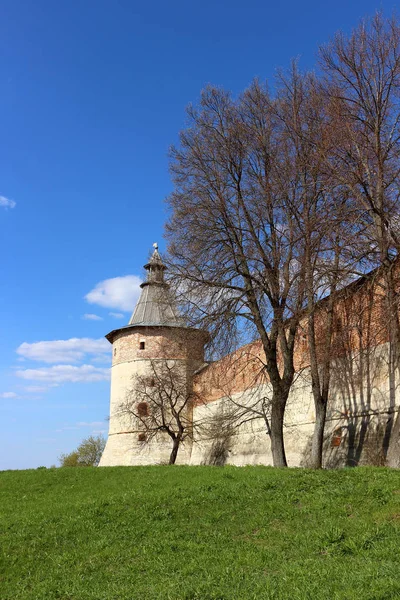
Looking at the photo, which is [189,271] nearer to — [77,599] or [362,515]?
[362,515]

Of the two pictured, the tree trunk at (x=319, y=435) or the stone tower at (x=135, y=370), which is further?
the stone tower at (x=135, y=370)

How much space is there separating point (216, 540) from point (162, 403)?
18489mm

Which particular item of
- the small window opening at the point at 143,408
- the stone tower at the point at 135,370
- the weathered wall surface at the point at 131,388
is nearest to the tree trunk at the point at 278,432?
the stone tower at the point at 135,370

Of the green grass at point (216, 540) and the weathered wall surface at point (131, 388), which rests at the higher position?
the weathered wall surface at point (131, 388)

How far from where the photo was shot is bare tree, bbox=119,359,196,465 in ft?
82.5

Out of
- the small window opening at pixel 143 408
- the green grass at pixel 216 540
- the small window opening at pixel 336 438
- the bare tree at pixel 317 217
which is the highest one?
the bare tree at pixel 317 217

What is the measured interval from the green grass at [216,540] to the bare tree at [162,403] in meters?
14.6

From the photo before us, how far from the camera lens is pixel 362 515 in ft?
23.6

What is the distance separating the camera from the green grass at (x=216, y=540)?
17.8ft

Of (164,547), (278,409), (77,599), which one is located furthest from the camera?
(278,409)

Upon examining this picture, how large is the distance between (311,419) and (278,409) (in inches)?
136

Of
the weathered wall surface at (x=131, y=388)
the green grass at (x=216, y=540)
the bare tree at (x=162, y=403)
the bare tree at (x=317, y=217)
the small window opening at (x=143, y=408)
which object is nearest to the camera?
the green grass at (x=216, y=540)

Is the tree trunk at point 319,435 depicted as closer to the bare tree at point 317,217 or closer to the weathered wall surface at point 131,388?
the bare tree at point 317,217

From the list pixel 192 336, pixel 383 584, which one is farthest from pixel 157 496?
pixel 192 336
